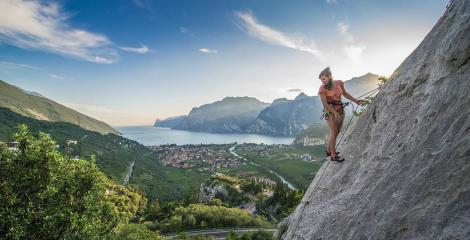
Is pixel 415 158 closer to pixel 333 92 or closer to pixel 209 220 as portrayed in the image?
pixel 333 92

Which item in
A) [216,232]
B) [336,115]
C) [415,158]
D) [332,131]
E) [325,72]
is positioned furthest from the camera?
[216,232]

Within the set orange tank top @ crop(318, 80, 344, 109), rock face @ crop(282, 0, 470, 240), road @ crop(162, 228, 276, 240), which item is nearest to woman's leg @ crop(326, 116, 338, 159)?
orange tank top @ crop(318, 80, 344, 109)

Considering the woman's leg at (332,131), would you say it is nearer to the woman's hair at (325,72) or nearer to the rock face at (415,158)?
the rock face at (415,158)

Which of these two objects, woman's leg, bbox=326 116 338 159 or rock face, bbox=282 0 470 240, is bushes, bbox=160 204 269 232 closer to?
woman's leg, bbox=326 116 338 159

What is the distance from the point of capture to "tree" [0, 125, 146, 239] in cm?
1750

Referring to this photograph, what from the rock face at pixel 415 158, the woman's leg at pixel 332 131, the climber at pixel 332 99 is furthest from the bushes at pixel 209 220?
the rock face at pixel 415 158

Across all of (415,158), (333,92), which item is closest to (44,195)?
(333,92)

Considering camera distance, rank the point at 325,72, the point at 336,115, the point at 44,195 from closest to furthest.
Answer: the point at 325,72, the point at 336,115, the point at 44,195

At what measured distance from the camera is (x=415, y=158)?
8.20 metres

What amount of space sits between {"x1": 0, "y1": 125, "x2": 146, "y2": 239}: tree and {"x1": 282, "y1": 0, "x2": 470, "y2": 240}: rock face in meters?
14.2

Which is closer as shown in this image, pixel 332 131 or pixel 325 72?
pixel 325 72

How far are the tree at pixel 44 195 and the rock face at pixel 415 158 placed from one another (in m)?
14.2

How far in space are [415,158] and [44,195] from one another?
1935 cm

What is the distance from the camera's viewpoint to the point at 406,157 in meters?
8.61
